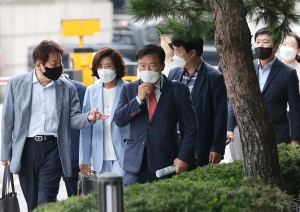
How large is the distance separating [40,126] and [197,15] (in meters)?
1.58

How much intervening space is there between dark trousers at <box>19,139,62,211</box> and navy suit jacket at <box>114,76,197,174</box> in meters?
0.71

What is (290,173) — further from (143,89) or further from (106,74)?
(106,74)

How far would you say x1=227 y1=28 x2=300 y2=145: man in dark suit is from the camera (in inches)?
304

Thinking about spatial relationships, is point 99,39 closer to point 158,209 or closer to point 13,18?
point 13,18

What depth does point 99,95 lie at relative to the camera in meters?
6.88

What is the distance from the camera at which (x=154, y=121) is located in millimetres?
6137


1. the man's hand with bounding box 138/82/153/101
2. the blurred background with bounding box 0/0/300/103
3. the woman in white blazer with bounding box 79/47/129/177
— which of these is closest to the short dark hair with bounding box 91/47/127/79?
the woman in white blazer with bounding box 79/47/129/177

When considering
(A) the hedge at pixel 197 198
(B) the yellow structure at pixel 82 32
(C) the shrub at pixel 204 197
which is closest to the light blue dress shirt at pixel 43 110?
(A) the hedge at pixel 197 198

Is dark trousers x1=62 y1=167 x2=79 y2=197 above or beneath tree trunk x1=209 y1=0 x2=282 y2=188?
beneath

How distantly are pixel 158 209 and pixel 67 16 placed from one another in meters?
24.4

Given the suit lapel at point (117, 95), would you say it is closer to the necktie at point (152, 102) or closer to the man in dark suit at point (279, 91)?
the necktie at point (152, 102)

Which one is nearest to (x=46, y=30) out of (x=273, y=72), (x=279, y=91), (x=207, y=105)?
(x=273, y=72)

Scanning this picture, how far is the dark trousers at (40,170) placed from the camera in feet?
21.5

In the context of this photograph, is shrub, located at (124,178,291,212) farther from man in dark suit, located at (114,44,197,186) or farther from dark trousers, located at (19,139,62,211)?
dark trousers, located at (19,139,62,211)
